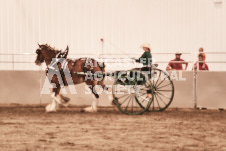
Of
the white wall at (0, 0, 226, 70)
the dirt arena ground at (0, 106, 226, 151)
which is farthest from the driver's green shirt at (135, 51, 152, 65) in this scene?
the white wall at (0, 0, 226, 70)

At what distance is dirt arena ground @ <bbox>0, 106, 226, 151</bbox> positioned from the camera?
6.88m

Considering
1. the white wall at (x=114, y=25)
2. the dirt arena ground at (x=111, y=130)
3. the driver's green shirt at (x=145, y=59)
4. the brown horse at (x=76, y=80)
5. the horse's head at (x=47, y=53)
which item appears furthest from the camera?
the white wall at (x=114, y=25)

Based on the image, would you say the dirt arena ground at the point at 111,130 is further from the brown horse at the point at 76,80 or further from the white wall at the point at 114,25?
the white wall at the point at 114,25

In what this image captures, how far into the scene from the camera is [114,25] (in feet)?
47.7

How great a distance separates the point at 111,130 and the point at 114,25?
6640mm

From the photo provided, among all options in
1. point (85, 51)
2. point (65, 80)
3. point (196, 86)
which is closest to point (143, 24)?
point (85, 51)

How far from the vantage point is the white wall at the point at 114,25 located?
14000 millimetres

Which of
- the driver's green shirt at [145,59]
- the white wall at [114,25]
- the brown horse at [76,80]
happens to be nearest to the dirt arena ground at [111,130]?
the brown horse at [76,80]

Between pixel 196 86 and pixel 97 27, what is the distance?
12.5 feet

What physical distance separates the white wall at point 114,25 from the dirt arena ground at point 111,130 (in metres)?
3.08

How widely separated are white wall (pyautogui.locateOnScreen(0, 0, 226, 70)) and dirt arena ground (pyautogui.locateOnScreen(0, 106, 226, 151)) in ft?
10.1

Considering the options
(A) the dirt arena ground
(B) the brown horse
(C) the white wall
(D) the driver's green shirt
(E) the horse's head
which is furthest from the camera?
(C) the white wall

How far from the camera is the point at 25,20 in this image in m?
15.1

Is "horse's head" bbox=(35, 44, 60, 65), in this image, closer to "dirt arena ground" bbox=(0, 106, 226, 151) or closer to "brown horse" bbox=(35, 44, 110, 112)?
"brown horse" bbox=(35, 44, 110, 112)
